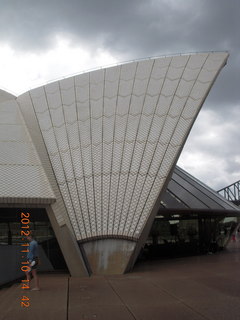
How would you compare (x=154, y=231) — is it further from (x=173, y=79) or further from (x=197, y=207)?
(x=173, y=79)

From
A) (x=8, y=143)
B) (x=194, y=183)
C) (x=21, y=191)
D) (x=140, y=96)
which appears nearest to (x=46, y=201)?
(x=21, y=191)

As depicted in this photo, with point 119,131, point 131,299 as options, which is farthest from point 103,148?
point 131,299

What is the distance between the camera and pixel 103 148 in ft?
44.8

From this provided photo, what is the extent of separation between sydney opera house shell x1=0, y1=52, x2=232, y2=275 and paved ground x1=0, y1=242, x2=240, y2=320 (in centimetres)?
149

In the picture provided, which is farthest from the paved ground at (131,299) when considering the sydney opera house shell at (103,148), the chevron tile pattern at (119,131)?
the chevron tile pattern at (119,131)

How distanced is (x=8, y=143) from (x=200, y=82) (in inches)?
343

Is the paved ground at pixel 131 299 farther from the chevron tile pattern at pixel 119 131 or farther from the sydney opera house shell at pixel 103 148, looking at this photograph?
the chevron tile pattern at pixel 119 131

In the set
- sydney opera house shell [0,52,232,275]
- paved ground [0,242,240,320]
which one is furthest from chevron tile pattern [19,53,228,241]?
paved ground [0,242,240,320]

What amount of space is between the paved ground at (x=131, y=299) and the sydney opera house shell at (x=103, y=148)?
1485 mm

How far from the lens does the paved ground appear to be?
593 centimetres

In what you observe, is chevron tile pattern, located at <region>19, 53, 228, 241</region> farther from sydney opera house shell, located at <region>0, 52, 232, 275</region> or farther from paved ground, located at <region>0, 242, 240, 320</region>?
paved ground, located at <region>0, 242, 240, 320</region>

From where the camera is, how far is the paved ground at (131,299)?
5.93 m

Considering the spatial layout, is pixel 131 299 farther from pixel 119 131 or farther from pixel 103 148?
pixel 119 131

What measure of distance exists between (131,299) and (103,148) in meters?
7.39
